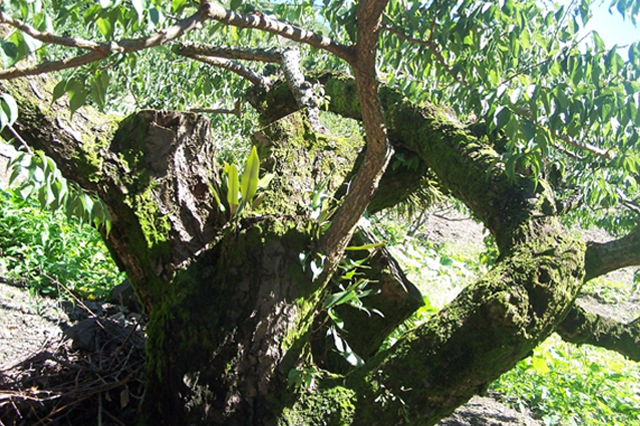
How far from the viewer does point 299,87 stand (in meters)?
4.31

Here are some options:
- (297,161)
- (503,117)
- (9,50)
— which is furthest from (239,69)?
(9,50)

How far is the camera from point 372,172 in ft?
7.97

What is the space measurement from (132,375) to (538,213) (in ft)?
6.68

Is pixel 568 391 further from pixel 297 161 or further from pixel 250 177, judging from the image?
pixel 250 177

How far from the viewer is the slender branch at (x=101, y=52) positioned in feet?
4.80

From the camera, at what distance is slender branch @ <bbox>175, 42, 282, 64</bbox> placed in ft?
15.7

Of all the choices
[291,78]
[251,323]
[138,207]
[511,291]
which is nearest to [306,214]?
[251,323]

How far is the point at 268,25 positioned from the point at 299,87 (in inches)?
93.2

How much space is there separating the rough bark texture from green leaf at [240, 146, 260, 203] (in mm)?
158

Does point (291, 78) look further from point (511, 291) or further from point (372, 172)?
point (511, 291)

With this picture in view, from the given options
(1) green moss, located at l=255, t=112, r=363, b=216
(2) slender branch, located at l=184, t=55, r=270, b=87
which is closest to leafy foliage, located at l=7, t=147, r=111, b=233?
(1) green moss, located at l=255, t=112, r=363, b=216

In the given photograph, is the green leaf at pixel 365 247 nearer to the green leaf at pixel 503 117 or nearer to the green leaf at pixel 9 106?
the green leaf at pixel 503 117

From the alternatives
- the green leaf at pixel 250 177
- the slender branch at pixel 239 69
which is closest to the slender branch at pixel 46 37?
the green leaf at pixel 250 177

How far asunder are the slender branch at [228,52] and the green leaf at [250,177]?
89.1 inches
